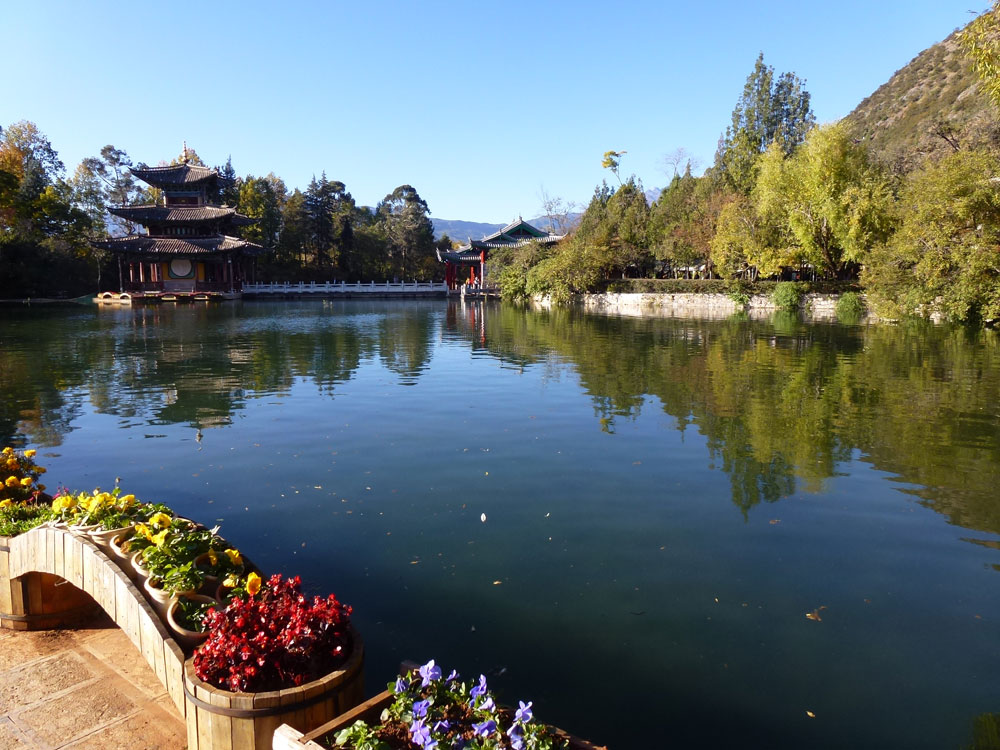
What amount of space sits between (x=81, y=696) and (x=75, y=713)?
Answer: 5.4 inches

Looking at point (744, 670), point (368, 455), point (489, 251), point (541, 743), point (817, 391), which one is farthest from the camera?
point (489, 251)

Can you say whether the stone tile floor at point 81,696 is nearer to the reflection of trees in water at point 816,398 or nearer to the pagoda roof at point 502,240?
the reflection of trees in water at point 816,398

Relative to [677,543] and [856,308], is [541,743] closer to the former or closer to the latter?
[677,543]

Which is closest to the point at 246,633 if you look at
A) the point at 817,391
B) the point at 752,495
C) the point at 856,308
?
the point at 752,495

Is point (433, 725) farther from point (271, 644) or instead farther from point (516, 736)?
point (271, 644)

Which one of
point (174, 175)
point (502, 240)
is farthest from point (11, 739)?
point (502, 240)

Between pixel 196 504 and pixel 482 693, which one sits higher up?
pixel 482 693

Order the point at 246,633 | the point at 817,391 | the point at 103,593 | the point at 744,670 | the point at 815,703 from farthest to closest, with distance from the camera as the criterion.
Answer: the point at 817,391 → the point at 744,670 → the point at 815,703 → the point at 103,593 → the point at 246,633

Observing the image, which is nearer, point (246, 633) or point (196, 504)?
point (246, 633)

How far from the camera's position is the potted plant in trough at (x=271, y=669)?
2.36m

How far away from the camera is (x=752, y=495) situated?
6684 mm

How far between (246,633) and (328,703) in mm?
400

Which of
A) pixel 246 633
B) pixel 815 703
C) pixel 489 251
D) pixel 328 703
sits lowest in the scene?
pixel 815 703

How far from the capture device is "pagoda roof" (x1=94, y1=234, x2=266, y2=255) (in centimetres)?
4412
